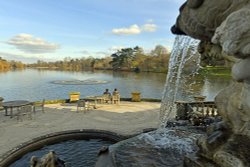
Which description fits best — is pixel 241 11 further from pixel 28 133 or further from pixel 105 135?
pixel 28 133

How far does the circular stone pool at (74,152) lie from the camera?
269 inches

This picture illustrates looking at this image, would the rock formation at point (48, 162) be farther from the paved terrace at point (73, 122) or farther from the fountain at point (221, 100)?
the paved terrace at point (73, 122)

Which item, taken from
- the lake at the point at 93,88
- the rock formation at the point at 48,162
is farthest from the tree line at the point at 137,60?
the rock formation at the point at 48,162

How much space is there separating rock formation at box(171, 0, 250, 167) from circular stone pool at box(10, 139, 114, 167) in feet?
14.9

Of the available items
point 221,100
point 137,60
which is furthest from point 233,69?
point 137,60

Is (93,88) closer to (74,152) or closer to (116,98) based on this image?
(116,98)

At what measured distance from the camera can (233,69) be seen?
95.5 inches

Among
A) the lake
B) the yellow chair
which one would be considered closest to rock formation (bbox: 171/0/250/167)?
the yellow chair

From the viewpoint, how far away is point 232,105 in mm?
2783

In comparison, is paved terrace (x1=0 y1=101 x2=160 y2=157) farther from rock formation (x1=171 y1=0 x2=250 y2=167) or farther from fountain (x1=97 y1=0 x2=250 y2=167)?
rock formation (x1=171 y1=0 x2=250 y2=167)

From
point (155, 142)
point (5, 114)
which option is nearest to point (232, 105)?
point (155, 142)

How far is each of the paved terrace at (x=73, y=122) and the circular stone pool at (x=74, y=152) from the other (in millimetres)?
955

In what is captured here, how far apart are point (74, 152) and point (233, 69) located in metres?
6.44

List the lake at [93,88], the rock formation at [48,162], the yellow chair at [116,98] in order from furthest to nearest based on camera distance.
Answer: the lake at [93,88], the yellow chair at [116,98], the rock formation at [48,162]
